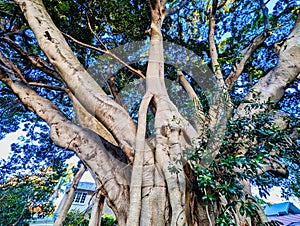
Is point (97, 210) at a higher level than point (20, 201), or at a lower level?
lower

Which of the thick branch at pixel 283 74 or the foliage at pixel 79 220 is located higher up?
the thick branch at pixel 283 74

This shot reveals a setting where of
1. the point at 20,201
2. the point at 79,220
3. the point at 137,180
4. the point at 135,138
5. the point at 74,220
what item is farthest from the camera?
the point at 74,220

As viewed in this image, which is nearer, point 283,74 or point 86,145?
point 86,145

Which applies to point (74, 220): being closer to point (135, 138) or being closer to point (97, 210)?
point (97, 210)

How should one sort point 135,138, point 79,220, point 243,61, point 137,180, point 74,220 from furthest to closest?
1. point 74,220
2. point 79,220
3. point 243,61
4. point 135,138
5. point 137,180

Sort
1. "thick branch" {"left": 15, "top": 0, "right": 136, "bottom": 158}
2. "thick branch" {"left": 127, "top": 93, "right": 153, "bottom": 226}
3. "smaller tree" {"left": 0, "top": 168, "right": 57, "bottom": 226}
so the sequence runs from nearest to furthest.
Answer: "thick branch" {"left": 127, "top": 93, "right": 153, "bottom": 226} < "thick branch" {"left": 15, "top": 0, "right": 136, "bottom": 158} < "smaller tree" {"left": 0, "top": 168, "right": 57, "bottom": 226}

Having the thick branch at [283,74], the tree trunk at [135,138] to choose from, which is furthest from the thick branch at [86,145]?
the thick branch at [283,74]

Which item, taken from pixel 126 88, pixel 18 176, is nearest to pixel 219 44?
pixel 126 88

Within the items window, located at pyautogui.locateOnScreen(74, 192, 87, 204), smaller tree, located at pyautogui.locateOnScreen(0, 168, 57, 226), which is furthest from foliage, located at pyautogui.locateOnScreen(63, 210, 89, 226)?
window, located at pyautogui.locateOnScreen(74, 192, 87, 204)

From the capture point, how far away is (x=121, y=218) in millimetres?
1971

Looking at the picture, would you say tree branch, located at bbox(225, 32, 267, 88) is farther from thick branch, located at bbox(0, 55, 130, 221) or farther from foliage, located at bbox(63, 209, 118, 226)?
foliage, located at bbox(63, 209, 118, 226)

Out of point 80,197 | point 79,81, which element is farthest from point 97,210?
point 80,197

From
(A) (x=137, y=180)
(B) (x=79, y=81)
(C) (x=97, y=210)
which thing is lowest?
(C) (x=97, y=210)

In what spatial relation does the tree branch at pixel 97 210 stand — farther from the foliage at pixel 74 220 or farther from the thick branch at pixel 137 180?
the foliage at pixel 74 220
